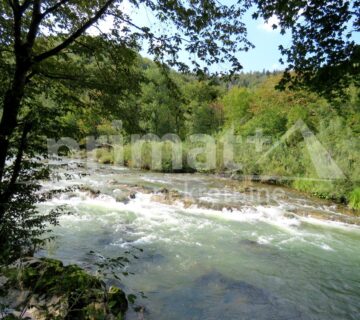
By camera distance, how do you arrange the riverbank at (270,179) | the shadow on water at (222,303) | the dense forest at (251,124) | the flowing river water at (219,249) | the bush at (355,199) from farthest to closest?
the riverbank at (270,179), the bush at (355,199), the flowing river water at (219,249), the shadow on water at (222,303), the dense forest at (251,124)

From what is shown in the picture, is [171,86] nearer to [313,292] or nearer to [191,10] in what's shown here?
[191,10]

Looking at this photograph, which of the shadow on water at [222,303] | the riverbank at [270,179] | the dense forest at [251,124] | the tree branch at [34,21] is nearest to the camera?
the tree branch at [34,21]

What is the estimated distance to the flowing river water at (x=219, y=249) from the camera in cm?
560

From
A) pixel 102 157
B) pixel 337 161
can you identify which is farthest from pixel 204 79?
pixel 102 157

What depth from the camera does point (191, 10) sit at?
12.9ft

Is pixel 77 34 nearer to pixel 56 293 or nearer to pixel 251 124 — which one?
pixel 56 293

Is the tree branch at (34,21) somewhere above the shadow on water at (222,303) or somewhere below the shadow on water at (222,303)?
above

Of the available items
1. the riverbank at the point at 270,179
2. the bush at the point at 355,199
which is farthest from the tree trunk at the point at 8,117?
the bush at the point at 355,199

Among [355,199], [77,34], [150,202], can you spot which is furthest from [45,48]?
[355,199]

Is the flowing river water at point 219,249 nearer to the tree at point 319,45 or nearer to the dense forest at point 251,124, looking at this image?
the dense forest at point 251,124

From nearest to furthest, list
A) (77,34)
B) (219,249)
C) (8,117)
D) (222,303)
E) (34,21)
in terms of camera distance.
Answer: (8,117) < (34,21) < (77,34) < (222,303) < (219,249)

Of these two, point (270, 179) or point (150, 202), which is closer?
point (150, 202)

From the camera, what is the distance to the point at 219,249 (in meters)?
8.10

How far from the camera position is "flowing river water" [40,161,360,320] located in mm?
5602
